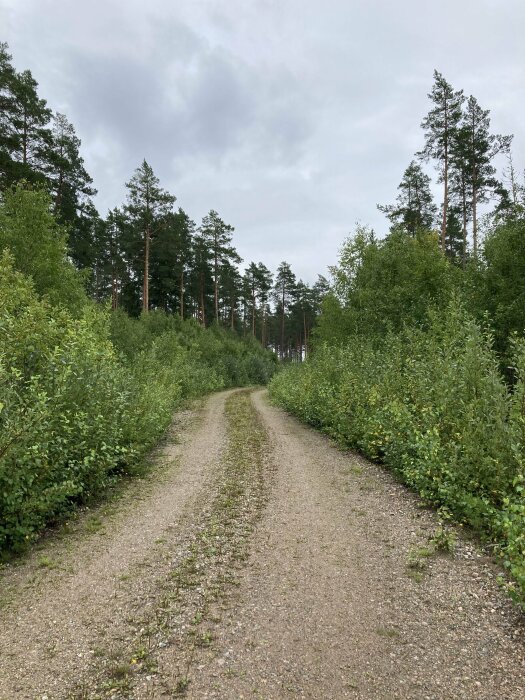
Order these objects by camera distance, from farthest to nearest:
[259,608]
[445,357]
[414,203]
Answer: [414,203], [445,357], [259,608]

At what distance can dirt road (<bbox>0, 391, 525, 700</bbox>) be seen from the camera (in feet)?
8.80

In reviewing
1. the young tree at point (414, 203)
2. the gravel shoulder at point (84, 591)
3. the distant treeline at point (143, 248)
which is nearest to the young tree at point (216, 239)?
the distant treeline at point (143, 248)

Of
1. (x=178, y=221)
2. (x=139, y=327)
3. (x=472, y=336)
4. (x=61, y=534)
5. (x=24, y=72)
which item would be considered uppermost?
(x=24, y=72)

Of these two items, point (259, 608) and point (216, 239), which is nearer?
point (259, 608)

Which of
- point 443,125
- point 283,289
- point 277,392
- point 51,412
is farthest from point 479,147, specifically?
point 283,289

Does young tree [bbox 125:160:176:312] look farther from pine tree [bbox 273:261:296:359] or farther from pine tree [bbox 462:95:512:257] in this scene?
pine tree [bbox 273:261:296:359]

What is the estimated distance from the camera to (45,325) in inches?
261

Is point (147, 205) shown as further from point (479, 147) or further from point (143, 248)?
point (479, 147)

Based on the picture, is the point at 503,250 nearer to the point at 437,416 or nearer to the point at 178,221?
the point at 437,416

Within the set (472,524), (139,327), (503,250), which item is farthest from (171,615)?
(139,327)

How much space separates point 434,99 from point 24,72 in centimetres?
2135

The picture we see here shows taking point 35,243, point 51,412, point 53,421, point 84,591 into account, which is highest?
point 35,243

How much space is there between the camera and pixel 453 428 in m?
6.29

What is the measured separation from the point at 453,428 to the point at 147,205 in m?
30.3
